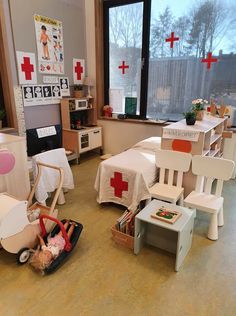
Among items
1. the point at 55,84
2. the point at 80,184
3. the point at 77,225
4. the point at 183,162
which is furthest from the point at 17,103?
the point at 183,162

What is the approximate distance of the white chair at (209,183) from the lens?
6.75ft

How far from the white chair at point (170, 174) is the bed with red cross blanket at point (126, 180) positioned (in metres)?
0.10

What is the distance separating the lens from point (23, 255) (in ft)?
5.96

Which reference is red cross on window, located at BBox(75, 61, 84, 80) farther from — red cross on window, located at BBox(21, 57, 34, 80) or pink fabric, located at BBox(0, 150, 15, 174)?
pink fabric, located at BBox(0, 150, 15, 174)

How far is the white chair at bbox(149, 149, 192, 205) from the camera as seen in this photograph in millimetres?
2270

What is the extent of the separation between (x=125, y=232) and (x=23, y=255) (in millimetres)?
822

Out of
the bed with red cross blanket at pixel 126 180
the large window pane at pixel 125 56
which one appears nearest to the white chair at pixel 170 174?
the bed with red cross blanket at pixel 126 180

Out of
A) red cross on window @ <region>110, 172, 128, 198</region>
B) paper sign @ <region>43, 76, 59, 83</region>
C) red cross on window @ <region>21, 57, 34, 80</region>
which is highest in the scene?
red cross on window @ <region>21, 57, 34, 80</region>

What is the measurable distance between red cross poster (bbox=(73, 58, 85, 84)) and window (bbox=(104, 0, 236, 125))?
0.44m

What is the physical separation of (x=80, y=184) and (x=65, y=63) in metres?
2.02

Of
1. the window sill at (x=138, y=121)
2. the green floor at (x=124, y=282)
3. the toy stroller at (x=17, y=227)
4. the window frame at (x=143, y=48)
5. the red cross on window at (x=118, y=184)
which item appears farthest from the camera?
the window sill at (x=138, y=121)

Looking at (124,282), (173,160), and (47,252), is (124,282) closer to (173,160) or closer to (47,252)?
(47,252)

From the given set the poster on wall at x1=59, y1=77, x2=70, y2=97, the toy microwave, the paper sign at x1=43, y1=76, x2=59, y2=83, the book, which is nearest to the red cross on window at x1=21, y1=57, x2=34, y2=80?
the paper sign at x1=43, y1=76, x2=59, y2=83

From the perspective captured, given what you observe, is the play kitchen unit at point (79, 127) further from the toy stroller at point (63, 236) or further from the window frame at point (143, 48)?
the toy stroller at point (63, 236)
